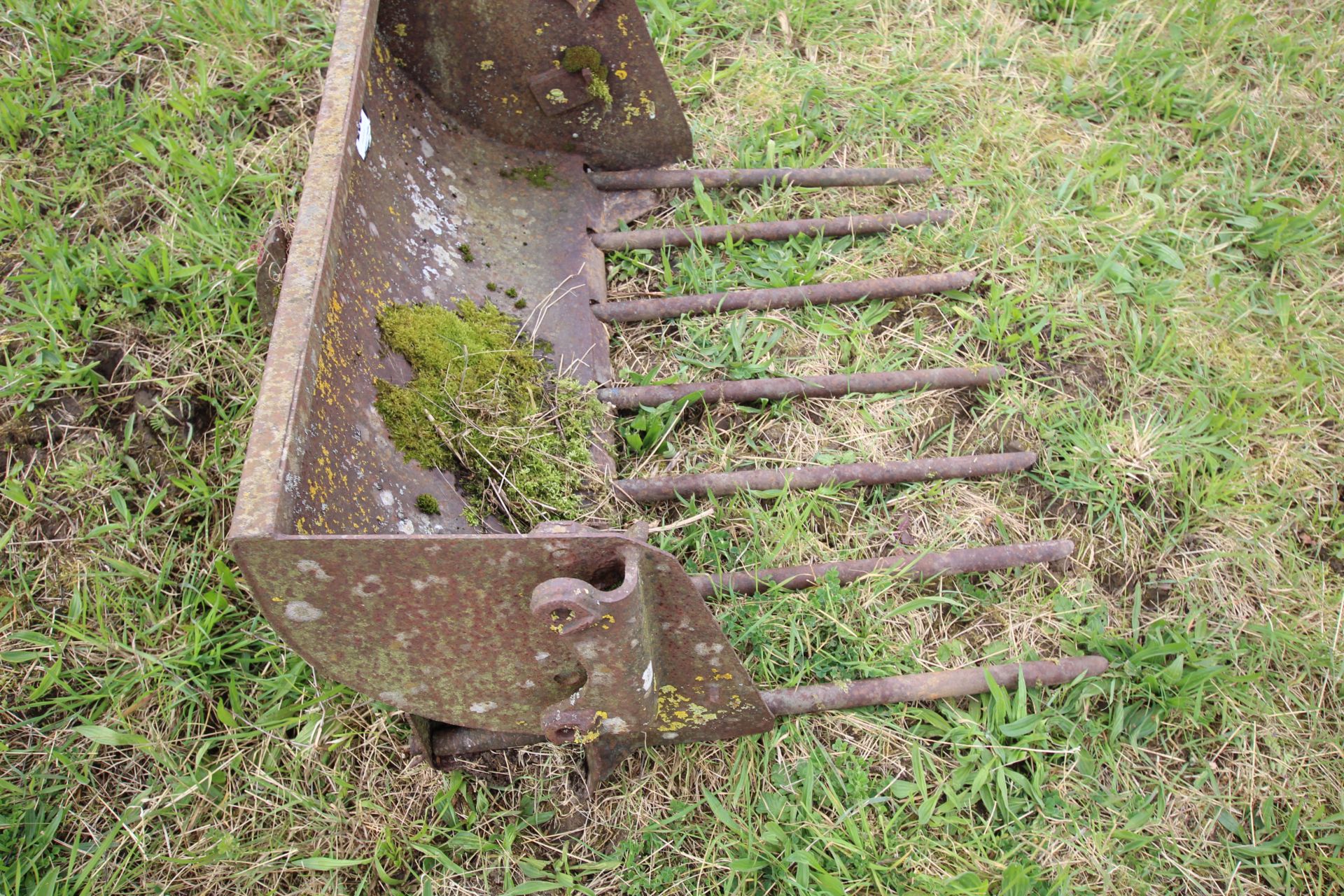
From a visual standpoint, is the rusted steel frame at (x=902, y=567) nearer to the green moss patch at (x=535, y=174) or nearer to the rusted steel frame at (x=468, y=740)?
the rusted steel frame at (x=468, y=740)

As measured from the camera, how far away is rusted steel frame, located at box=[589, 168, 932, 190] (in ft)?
8.95

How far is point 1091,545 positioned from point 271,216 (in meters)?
2.49

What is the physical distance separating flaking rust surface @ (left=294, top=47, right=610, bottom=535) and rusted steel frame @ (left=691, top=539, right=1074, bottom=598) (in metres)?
0.63

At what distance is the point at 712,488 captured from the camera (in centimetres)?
225

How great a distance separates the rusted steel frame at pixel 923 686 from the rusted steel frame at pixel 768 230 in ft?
4.42

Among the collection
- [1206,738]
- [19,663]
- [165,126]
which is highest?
[165,126]

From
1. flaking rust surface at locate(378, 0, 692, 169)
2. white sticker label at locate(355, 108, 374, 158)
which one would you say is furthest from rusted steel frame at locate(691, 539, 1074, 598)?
flaking rust surface at locate(378, 0, 692, 169)

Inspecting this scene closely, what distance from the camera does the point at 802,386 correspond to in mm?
2445

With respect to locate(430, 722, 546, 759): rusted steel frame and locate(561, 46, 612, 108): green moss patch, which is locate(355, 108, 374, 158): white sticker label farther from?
locate(430, 722, 546, 759): rusted steel frame

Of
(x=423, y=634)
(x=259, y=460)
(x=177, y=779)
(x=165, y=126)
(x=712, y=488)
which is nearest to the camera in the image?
(x=259, y=460)

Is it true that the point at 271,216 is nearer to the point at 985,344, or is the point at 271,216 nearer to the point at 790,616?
the point at 790,616

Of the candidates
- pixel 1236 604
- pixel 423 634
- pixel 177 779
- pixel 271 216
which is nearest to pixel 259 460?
pixel 423 634

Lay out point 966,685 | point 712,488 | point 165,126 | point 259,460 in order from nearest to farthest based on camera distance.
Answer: point 259,460, point 966,685, point 712,488, point 165,126

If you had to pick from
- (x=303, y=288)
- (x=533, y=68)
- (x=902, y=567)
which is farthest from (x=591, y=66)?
(x=902, y=567)
